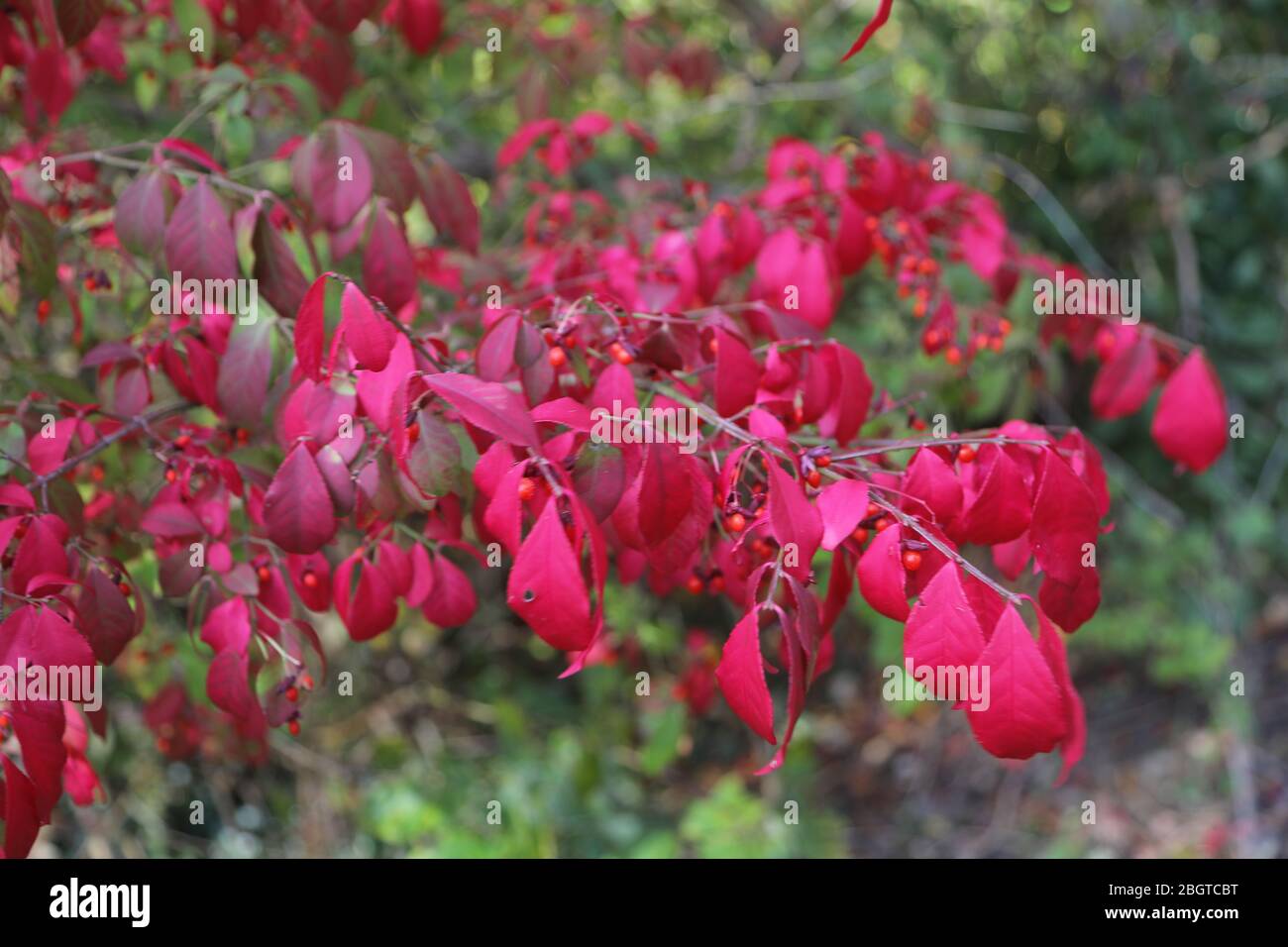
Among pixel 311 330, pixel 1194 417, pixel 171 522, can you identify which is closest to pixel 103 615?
pixel 171 522

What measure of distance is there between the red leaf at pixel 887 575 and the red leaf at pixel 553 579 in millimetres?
264

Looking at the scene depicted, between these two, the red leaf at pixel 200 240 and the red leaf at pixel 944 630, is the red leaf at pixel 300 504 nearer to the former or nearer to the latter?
the red leaf at pixel 200 240

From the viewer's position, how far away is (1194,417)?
1.67 metres

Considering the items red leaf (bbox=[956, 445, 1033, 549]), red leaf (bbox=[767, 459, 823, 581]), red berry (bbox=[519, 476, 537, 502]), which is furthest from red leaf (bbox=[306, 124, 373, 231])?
red leaf (bbox=[956, 445, 1033, 549])

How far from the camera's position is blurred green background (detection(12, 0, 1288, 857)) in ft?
9.07

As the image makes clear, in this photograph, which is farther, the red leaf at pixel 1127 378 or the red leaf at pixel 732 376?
the red leaf at pixel 1127 378

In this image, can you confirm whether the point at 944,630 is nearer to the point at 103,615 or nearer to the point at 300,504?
the point at 300,504

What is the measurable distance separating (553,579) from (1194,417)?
1.25 metres

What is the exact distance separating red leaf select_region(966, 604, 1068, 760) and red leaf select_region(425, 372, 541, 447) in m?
0.42

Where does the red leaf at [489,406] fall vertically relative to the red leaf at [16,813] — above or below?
above

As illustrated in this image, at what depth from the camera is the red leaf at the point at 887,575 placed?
0.94m

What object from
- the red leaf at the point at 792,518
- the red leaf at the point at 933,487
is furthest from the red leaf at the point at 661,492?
the red leaf at the point at 933,487

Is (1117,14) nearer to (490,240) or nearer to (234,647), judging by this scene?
(490,240)

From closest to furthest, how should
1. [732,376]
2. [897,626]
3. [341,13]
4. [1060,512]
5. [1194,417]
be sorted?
[1060,512] < [732,376] < [341,13] < [1194,417] < [897,626]
